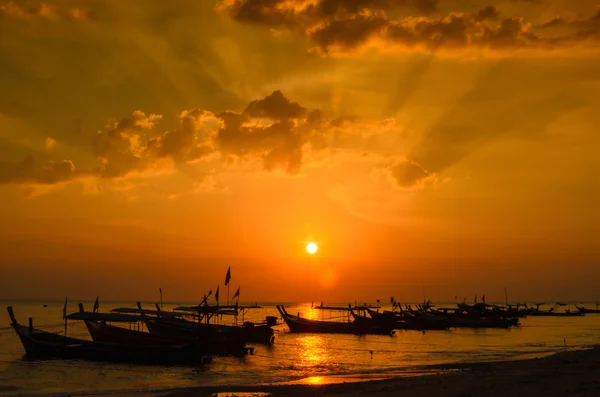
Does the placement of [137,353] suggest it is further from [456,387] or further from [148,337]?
[456,387]

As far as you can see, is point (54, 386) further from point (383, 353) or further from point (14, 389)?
point (383, 353)

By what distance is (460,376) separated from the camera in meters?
27.2

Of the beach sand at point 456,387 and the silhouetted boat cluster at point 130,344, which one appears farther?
the silhouetted boat cluster at point 130,344

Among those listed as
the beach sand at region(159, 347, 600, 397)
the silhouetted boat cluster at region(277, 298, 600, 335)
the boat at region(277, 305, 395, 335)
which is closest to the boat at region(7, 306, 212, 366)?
the beach sand at region(159, 347, 600, 397)

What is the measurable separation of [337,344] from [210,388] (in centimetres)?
3529

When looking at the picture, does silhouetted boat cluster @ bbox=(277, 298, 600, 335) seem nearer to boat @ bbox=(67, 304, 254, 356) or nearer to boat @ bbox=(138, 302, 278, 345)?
boat @ bbox=(138, 302, 278, 345)

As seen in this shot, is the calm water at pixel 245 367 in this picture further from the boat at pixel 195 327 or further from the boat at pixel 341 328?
the boat at pixel 341 328

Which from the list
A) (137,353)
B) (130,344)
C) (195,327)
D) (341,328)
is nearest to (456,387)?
(137,353)

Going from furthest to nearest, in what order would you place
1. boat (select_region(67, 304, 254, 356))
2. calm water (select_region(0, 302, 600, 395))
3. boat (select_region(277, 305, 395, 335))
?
boat (select_region(277, 305, 395, 335)) < boat (select_region(67, 304, 254, 356)) < calm water (select_region(0, 302, 600, 395))

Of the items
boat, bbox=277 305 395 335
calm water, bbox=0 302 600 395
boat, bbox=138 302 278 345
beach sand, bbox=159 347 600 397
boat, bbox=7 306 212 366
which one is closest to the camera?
beach sand, bbox=159 347 600 397

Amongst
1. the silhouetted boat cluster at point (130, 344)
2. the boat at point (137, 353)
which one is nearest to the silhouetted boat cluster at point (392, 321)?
the silhouetted boat cluster at point (130, 344)

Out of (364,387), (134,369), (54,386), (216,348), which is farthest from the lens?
(216,348)

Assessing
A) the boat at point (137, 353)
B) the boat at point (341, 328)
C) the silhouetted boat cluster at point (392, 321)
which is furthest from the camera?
the silhouetted boat cluster at point (392, 321)

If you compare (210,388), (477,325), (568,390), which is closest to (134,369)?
(210,388)
